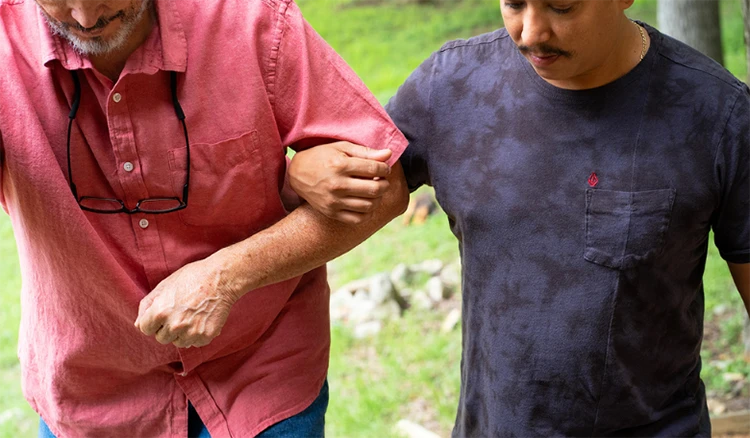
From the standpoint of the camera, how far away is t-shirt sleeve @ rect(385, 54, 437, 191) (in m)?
2.25

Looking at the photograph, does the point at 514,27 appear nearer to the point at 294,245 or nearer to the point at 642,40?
the point at 642,40

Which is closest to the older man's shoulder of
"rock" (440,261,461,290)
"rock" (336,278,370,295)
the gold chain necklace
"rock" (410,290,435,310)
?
the gold chain necklace

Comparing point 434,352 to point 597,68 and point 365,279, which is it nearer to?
point 365,279

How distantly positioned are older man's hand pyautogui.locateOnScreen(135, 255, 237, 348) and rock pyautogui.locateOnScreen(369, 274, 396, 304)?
3049 mm

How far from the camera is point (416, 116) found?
89.2 inches

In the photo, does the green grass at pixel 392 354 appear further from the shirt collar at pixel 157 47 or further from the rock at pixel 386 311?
the shirt collar at pixel 157 47

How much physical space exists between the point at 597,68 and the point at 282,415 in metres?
1.10

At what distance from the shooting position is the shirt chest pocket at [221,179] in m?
2.16

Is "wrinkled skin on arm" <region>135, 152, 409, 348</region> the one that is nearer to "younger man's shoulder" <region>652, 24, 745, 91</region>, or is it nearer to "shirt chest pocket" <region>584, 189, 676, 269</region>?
"shirt chest pocket" <region>584, 189, 676, 269</region>

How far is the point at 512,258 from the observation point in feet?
7.04

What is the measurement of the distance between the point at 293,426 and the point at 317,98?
31.7 inches

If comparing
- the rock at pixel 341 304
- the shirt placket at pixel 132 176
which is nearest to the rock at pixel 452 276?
the rock at pixel 341 304

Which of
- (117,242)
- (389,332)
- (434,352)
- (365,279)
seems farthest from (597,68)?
(365,279)

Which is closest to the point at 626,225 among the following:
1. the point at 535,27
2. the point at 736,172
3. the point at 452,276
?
the point at 736,172
